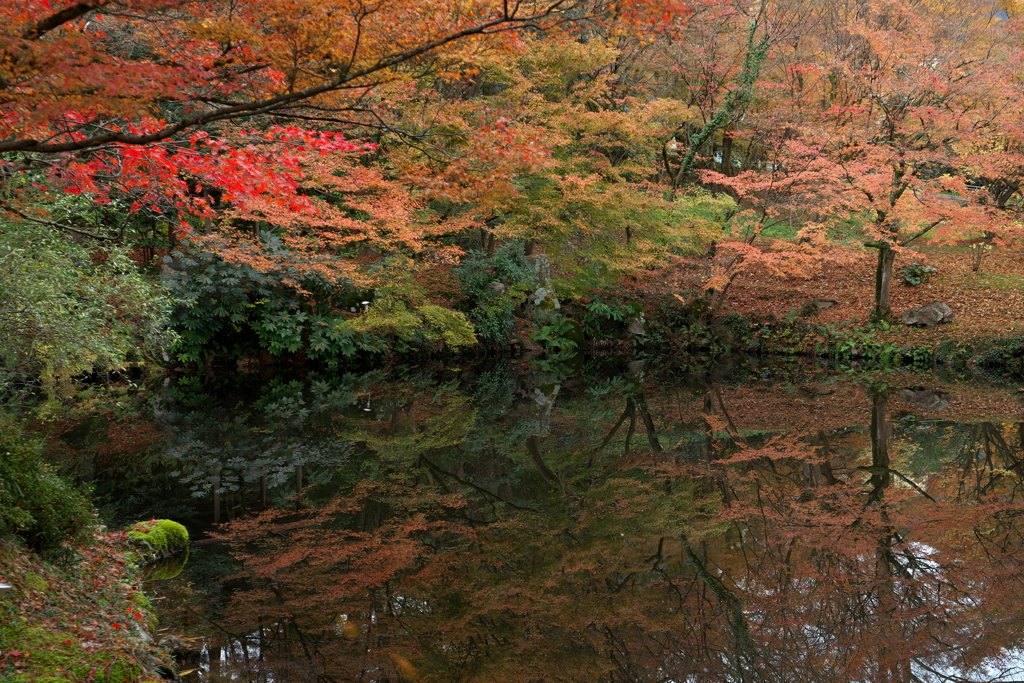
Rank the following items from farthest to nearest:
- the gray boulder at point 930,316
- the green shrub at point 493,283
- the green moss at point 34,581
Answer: the green shrub at point 493,283
the gray boulder at point 930,316
the green moss at point 34,581

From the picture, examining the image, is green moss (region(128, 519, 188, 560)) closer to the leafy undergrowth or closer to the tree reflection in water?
the tree reflection in water

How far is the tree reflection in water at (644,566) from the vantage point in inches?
179

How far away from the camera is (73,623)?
3787mm

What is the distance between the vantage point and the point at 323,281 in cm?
1783

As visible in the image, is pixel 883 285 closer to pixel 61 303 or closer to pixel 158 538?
pixel 61 303

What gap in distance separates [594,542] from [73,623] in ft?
13.4

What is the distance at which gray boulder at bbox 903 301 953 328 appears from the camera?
18.7m

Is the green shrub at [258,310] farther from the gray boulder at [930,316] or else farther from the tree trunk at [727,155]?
the gray boulder at [930,316]

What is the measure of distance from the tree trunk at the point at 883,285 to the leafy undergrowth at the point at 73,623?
1899cm

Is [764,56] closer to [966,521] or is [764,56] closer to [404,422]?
[404,422]

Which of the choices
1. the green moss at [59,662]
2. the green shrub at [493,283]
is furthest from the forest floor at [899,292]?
the green moss at [59,662]

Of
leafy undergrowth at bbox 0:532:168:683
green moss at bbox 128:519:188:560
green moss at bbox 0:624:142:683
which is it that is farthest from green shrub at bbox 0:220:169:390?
green moss at bbox 0:624:142:683

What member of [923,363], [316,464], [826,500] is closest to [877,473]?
[826,500]

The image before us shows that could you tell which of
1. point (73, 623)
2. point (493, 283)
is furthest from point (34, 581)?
point (493, 283)
